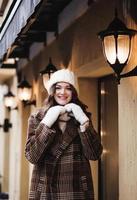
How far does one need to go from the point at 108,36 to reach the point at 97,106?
2.59 meters

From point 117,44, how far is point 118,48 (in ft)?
0.16

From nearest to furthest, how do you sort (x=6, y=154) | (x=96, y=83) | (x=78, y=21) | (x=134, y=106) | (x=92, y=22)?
(x=134, y=106) < (x=92, y=22) < (x=78, y=21) < (x=96, y=83) < (x=6, y=154)

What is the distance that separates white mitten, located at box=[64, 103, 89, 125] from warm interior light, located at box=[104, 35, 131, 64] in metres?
0.47

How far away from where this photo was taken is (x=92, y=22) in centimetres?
584

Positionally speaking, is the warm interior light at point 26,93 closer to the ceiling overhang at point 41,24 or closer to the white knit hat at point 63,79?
the ceiling overhang at point 41,24

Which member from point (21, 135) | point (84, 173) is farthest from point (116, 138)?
point (21, 135)

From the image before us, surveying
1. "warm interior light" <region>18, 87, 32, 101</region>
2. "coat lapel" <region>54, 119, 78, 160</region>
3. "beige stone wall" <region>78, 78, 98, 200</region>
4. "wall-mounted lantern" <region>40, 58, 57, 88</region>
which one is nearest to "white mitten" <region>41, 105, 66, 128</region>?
"coat lapel" <region>54, 119, 78, 160</region>

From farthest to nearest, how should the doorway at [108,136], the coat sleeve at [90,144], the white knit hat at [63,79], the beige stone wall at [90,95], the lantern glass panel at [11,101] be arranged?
the lantern glass panel at [11,101] → the beige stone wall at [90,95] → the doorway at [108,136] → the white knit hat at [63,79] → the coat sleeve at [90,144]

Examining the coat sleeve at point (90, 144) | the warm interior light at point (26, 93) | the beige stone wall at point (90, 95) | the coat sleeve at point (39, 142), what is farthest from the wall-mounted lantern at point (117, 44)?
the warm interior light at point (26, 93)

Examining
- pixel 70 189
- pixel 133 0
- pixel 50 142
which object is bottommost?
pixel 70 189

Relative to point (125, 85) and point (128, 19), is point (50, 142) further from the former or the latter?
point (128, 19)

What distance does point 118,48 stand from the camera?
4.29 meters

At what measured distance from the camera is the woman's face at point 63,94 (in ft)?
14.3

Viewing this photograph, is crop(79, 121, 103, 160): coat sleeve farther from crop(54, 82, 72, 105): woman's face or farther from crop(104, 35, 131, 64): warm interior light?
crop(104, 35, 131, 64): warm interior light
